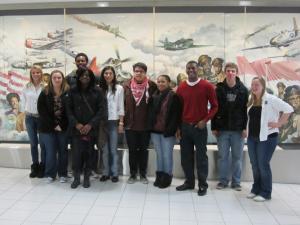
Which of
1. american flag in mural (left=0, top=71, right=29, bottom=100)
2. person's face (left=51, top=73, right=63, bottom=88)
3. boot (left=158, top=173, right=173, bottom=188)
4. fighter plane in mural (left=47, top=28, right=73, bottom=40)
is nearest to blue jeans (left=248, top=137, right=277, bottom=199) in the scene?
boot (left=158, top=173, right=173, bottom=188)

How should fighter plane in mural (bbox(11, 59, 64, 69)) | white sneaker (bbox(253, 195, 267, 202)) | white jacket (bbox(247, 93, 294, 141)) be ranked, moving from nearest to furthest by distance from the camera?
1. white jacket (bbox(247, 93, 294, 141))
2. white sneaker (bbox(253, 195, 267, 202))
3. fighter plane in mural (bbox(11, 59, 64, 69))

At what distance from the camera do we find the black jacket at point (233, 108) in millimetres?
4281

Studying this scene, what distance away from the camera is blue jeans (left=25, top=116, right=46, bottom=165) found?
4788 millimetres

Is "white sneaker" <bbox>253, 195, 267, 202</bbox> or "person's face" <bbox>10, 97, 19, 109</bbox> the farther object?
"person's face" <bbox>10, 97, 19, 109</bbox>

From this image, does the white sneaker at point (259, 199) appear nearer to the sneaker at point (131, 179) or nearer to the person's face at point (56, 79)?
the sneaker at point (131, 179)

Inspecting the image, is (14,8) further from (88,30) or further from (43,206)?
(43,206)

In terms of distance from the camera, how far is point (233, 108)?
14.1 ft

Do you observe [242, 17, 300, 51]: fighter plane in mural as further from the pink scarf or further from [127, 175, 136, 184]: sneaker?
[127, 175, 136, 184]: sneaker

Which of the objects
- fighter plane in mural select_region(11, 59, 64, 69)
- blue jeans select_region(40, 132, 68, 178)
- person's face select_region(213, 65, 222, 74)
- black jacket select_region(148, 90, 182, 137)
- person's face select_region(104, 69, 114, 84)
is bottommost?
blue jeans select_region(40, 132, 68, 178)

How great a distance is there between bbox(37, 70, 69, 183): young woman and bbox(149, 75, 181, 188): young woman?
1.18 metres

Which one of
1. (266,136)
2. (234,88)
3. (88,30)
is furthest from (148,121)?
(88,30)

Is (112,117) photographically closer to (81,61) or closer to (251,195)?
(81,61)

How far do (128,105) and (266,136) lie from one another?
5.81 ft

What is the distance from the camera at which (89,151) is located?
177 inches
